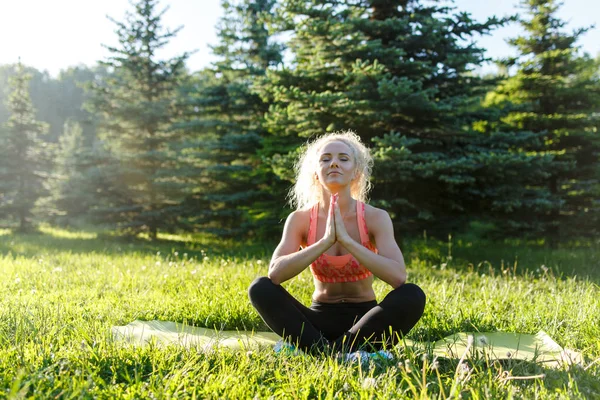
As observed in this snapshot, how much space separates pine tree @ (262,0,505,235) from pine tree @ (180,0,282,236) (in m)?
3.04

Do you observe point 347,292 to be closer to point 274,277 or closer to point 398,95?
point 274,277

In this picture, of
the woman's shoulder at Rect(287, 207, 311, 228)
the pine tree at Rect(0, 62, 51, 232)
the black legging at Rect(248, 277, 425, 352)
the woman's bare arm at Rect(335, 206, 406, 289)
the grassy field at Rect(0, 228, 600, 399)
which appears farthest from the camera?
the pine tree at Rect(0, 62, 51, 232)

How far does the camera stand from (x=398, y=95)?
23.8ft

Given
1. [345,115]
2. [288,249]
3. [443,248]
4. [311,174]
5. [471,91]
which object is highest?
[471,91]

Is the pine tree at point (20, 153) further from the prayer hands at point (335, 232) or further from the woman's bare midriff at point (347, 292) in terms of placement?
the prayer hands at point (335, 232)

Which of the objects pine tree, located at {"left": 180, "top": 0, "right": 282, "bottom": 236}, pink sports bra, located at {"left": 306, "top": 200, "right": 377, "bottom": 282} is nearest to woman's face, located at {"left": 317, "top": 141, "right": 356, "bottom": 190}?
pink sports bra, located at {"left": 306, "top": 200, "right": 377, "bottom": 282}

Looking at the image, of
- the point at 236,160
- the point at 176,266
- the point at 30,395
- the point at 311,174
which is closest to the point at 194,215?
the point at 236,160

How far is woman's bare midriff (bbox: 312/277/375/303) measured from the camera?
305 cm

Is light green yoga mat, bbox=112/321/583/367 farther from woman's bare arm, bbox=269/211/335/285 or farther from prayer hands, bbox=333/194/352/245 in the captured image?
prayer hands, bbox=333/194/352/245

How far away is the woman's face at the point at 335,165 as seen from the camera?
304 centimetres

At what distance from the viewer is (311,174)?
3375 millimetres

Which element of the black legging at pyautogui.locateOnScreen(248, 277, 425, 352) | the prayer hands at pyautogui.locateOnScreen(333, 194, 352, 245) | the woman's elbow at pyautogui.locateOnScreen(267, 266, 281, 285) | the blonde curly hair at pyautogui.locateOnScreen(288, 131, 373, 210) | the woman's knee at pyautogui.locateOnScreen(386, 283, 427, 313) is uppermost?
the blonde curly hair at pyautogui.locateOnScreen(288, 131, 373, 210)

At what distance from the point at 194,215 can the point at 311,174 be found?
9509 millimetres

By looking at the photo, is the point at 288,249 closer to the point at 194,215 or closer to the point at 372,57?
the point at 372,57
